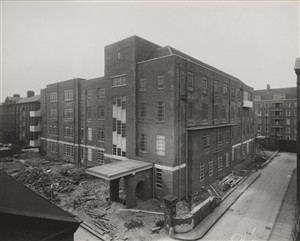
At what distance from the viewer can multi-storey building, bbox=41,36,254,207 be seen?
59.1 ft

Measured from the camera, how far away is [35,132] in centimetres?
4406

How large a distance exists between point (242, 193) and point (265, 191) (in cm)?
292

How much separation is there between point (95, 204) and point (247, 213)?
13001 millimetres

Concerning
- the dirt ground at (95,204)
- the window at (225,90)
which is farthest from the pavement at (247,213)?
the window at (225,90)

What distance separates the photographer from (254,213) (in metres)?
15.9

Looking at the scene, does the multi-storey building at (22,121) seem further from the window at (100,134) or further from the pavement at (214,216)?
the pavement at (214,216)

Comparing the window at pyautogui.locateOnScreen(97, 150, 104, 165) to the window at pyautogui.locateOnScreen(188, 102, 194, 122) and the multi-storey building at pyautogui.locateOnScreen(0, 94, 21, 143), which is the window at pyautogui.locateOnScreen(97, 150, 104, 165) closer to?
the window at pyautogui.locateOnScreen(188, 102, 194, 122)

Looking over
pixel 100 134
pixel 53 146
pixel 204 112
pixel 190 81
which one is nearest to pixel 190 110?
pixel 190 81

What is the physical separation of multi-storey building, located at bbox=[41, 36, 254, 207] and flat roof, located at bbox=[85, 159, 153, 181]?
0.08 metres

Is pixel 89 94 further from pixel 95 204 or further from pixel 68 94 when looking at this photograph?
pixel 95 204

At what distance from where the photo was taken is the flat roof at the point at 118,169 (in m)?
15.4

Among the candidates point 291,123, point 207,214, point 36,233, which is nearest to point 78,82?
point 207,214

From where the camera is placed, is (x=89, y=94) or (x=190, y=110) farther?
(x=89, y=94)

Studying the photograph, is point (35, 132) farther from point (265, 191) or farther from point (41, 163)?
point (265, 191)
